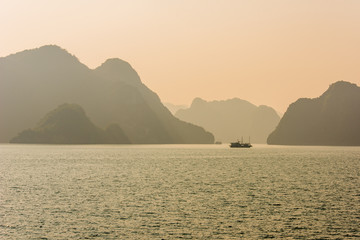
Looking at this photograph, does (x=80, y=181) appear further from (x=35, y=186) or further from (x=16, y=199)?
(x=16, y=199)

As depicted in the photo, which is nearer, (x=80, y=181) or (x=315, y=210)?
(x=315, y=210)

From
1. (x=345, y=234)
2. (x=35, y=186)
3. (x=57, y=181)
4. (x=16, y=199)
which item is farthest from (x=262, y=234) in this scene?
(x=57, y=181)

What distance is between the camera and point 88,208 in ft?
220

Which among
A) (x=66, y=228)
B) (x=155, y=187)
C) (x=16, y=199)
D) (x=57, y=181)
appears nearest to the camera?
(x=66, y=228)

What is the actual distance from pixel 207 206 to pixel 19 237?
3017 cm

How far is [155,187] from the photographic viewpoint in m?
96.5

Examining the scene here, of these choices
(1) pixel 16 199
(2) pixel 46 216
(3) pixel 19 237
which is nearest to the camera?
→ (3) pixel 19 237

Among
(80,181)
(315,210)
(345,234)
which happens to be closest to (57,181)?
(80,181)

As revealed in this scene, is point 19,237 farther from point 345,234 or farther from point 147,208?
point 345,234

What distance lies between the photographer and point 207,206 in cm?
6919

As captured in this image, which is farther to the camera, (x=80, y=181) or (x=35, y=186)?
(x=80, y=181)

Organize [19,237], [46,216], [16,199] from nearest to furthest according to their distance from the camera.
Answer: [19,237] → [46,216] → [16,199]

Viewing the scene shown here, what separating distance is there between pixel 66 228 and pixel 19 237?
5982 mm

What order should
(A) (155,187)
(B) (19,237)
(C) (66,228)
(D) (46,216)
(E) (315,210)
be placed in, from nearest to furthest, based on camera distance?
(B) (19,237) < (C) (66,228) < (D) (46,216) < (E) (315,210) < (A) (155,187)
